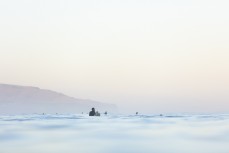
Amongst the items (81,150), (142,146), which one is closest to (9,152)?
(81,150)

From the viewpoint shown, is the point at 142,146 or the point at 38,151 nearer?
the point at 38,151

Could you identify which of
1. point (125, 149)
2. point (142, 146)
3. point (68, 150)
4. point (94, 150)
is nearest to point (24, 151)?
point (68, 150)

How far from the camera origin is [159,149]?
77.8ft

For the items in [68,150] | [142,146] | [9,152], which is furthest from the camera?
[142,146]

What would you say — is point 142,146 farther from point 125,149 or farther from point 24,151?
point 24,151

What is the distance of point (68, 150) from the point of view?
22.9 meters

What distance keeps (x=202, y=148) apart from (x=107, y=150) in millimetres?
5531

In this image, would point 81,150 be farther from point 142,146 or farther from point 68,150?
point 142,146

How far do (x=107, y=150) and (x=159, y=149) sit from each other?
3.05 metres

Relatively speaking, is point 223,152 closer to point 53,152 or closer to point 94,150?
point 94,150

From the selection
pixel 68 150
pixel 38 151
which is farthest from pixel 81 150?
pixel 38 151

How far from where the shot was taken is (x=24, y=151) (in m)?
22.0

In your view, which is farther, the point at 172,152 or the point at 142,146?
the point at 142,146

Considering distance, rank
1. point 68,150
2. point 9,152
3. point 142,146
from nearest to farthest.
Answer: point 9,152
point 68,150
point 142,146
